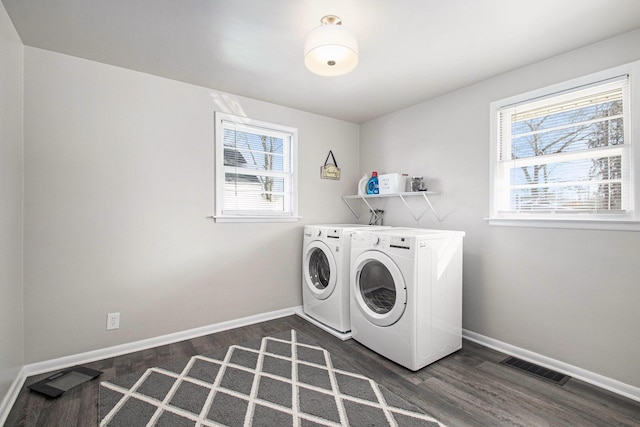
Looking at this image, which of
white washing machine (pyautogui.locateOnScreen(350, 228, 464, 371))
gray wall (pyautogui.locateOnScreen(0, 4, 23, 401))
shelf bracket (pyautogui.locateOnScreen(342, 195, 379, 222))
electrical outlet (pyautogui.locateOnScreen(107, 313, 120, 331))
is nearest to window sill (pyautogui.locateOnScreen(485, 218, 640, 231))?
white washing machine (pyautogui.locateOnScreen(350, 228, 464, 371))

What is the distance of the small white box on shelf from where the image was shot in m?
3.18

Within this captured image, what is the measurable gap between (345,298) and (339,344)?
1.31 ft

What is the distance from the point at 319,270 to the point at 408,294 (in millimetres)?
1262

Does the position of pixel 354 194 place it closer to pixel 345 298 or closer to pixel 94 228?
pixel 345 298

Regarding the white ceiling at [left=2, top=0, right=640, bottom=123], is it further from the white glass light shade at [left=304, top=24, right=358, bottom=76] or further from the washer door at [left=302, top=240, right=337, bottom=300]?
the washer door at [left=302, top=240, right=337, bottom=300]

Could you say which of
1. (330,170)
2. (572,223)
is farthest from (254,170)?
(572,223)

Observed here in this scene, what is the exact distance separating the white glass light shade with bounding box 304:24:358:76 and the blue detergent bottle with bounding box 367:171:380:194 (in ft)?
5.67

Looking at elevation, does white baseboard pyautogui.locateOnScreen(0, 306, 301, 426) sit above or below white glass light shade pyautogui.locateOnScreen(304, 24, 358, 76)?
below

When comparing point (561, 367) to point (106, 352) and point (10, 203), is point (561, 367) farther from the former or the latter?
point (10, 203)

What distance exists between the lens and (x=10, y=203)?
6.21 feet

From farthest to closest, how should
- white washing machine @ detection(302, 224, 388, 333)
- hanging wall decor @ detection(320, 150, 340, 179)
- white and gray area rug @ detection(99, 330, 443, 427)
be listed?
hanging wall decor @ detection(320, 150, 340, 179)
white washing machine @ detection(302, 224, 388, 333)
white and gray area rug @ detection(99, 330, 443, 427)

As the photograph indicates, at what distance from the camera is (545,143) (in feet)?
7.76

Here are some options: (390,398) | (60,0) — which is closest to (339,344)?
(390,398)

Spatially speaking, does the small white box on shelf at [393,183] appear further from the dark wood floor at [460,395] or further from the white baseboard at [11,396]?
the white baseboard at [11,396]
